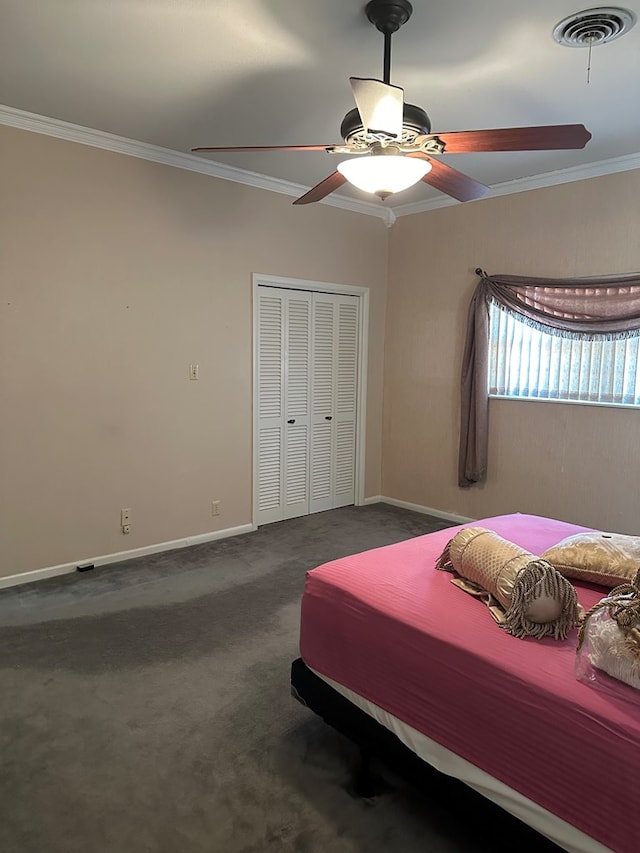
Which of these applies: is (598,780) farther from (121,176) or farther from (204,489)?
(121,176)

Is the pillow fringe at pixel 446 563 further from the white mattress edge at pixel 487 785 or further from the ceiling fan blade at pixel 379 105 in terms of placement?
the ceiling fan blade at pixel 379 105

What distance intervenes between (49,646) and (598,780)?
2.54 meters

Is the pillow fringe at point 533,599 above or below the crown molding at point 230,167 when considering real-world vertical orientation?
below

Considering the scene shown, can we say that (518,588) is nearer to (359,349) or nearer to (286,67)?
(286,67)

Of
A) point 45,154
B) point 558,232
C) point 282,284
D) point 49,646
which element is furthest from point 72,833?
point 558,232

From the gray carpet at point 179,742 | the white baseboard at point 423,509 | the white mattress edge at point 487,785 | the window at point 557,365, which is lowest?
the gray carpet at point 179,742

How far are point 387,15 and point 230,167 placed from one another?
7.23 feet

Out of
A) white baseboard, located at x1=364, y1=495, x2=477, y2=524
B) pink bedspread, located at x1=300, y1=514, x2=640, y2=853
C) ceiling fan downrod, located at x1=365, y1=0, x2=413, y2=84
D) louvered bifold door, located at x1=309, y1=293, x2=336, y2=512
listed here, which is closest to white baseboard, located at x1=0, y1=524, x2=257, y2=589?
louvered bifold door, located at x1=309, y1=293, x2=336, y2=512

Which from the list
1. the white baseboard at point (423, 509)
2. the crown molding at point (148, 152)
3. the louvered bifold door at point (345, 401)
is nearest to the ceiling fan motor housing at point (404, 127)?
the crown molding at point (148, 152)

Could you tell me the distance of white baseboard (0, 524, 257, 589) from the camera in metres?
3.61

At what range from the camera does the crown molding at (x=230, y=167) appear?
3.39 meters

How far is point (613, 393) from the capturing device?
404 cm

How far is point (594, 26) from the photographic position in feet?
7.64

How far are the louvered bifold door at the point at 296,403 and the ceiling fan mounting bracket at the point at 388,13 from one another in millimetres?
2627
